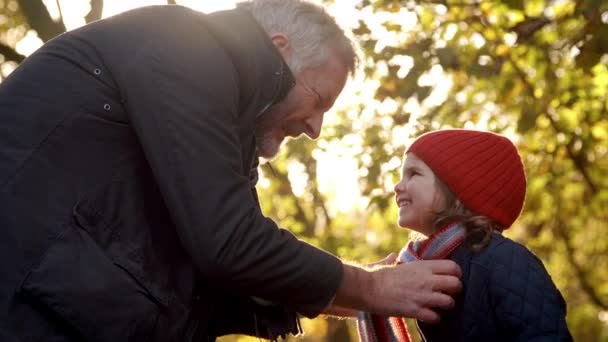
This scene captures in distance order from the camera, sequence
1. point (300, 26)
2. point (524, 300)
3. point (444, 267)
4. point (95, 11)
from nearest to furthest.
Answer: point (444, 267), point (524, 300), point (300, 26), point (95, 11)


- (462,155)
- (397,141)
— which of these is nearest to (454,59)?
(397,141)

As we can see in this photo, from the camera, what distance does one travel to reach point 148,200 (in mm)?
2193

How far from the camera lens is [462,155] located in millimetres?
3049

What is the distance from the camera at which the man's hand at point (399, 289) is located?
229 centimetres

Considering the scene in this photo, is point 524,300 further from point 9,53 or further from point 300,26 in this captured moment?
point 9,53

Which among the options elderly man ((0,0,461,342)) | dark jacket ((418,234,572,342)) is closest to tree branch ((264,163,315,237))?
dark jacket ((418,234,572,342))

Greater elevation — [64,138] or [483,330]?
[64,138]

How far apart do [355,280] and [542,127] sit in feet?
16.6

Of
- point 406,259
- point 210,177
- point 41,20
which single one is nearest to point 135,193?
point 210,177

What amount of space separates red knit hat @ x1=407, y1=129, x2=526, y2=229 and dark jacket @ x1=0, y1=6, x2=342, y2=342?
0.97 m

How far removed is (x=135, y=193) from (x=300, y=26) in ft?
3.20

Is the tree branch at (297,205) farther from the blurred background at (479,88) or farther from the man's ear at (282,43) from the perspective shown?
the man's ear at (282,43)

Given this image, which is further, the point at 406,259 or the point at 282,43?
the point at 406,259

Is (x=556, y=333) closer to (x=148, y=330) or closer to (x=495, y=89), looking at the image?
(x=148, y=330)
